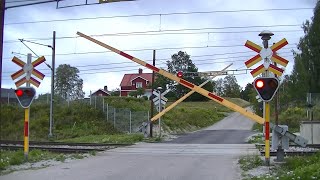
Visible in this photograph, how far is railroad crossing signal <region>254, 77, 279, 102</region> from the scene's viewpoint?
13117mm

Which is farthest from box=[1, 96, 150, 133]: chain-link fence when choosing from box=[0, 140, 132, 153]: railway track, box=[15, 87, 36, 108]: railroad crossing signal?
box=[15, 87, 36, 108]: railroad crossing signal

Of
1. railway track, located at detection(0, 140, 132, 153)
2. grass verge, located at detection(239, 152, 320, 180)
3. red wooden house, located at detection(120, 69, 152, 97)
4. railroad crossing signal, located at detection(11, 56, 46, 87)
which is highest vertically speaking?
red wooden house, located at detection(120, 69, 152, 97)

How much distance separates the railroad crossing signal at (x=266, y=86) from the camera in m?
13.1

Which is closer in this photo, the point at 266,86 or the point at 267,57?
the point at 266,86

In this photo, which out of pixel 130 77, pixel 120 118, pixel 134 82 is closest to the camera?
pixel 120 118

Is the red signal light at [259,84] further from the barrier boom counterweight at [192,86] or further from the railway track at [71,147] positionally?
the railway track at [71,147]

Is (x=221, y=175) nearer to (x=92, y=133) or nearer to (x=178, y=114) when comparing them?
(x=92, y=133)

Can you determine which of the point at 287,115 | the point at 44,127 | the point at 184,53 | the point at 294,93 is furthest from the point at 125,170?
the point at 184,53

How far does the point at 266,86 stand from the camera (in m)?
13.2

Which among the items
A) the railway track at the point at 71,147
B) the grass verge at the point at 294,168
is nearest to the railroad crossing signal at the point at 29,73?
the railway track at the point at 71,147

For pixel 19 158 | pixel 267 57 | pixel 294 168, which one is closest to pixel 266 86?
pixel 267 57

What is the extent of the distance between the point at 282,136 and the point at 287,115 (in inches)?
1517

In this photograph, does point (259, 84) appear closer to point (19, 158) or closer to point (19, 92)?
point (19, 92)

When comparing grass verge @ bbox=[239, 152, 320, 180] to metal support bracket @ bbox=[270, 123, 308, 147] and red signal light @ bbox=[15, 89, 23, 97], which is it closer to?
metal support bracket @ bbox=[270, 123, 308, 147]
